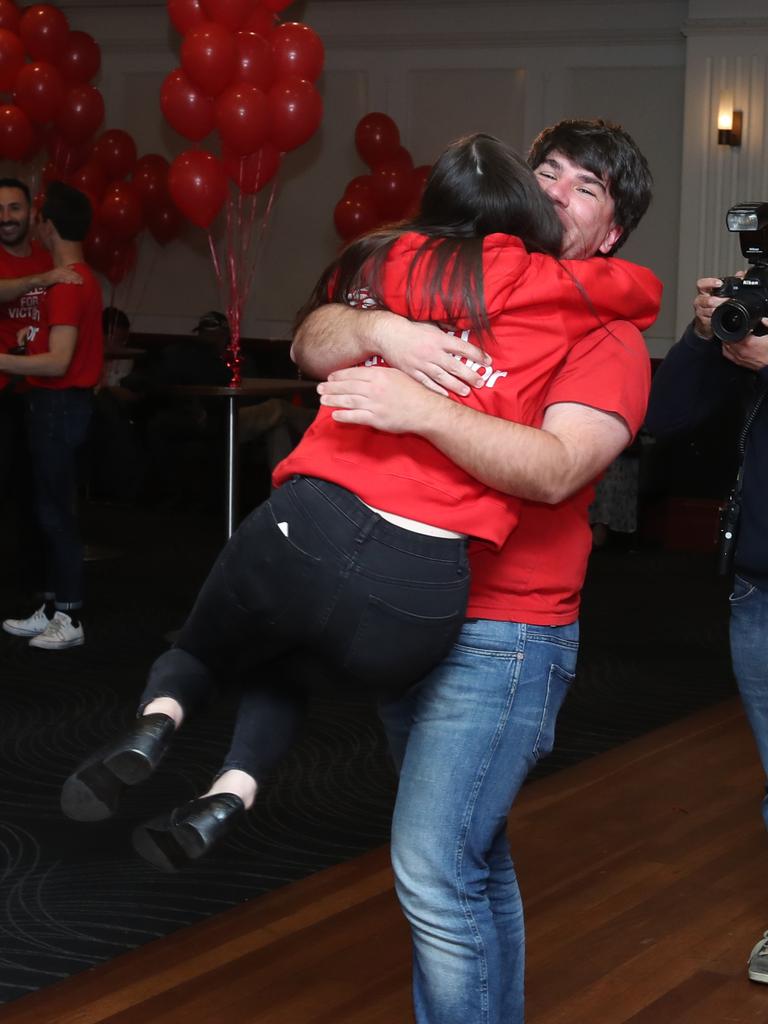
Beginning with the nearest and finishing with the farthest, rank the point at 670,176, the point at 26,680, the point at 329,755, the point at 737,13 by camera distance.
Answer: the point at 329,755, the point at 26,680, the point at 737,13, the point at 670,176

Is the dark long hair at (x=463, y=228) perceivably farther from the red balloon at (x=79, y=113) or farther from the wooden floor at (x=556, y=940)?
the red balloon at (x=79, y=113)

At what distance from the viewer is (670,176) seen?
26.1ft

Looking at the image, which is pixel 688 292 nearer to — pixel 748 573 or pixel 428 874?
pixel 748 573

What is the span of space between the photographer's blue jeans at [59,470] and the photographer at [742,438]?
288cm

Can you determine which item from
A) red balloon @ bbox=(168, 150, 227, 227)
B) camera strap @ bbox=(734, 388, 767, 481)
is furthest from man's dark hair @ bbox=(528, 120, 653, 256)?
red balloon @ bbox=(168, 150, 227, 227)

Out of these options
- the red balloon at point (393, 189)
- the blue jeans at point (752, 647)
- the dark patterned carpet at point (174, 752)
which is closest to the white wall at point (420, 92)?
the red balloon at point (393, 189)

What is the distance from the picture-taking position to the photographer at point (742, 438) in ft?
7.49

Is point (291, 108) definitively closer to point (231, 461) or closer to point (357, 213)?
point (357, 213)

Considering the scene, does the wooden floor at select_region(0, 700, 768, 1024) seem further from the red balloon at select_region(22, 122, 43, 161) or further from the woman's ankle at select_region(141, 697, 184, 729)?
the red balloon at select_region(22, 122, 43, 161)

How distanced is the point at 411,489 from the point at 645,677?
11.3 feet

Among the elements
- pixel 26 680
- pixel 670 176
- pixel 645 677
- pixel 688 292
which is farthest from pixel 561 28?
pixel 26 680

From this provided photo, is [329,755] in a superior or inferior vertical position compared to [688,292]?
inferior

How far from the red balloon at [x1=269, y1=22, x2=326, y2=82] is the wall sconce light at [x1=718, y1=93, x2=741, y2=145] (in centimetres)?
236

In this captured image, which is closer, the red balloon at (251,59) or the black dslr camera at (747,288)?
the black dslr camera at (747,288)
